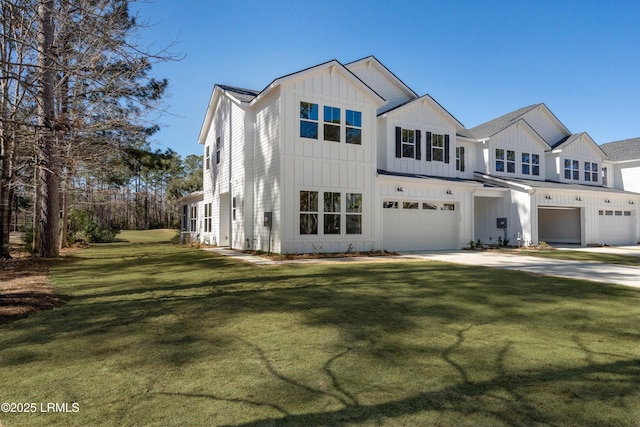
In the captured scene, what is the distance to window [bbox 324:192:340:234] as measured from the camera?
13.9 m

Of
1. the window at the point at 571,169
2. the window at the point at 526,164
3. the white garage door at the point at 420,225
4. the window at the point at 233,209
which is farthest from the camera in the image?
the window at the point at 571,169

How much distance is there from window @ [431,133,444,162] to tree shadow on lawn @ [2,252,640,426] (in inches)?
412

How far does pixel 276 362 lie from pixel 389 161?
14.5 meters

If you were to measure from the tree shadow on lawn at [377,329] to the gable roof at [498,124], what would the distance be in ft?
48.9

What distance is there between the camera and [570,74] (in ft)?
59.4

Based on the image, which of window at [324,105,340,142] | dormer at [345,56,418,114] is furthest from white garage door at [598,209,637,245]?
window at [324,105,340,142]

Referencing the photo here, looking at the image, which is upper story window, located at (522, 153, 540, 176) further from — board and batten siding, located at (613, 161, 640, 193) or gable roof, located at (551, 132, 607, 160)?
board and batten siding, located at (613, 161, 640, 193)

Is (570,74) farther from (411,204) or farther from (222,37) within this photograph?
(222,37)

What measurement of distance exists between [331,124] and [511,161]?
1303cm

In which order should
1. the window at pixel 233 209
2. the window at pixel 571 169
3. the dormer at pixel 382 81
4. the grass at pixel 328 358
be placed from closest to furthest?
the grass at pixel 328 358, the window at pixel 233 209, the dormer at pixel 382 81, the window at pixel 571 169

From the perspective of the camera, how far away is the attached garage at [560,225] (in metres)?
22.2

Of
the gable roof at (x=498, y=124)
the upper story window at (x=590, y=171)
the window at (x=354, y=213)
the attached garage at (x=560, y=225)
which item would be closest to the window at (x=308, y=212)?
the window at (x=354, y=213)

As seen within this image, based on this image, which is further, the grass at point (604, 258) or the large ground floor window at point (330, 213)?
the large ground floor window at point (330, 213)

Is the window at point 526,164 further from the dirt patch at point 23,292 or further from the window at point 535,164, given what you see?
the dirt patch at point 23,292
